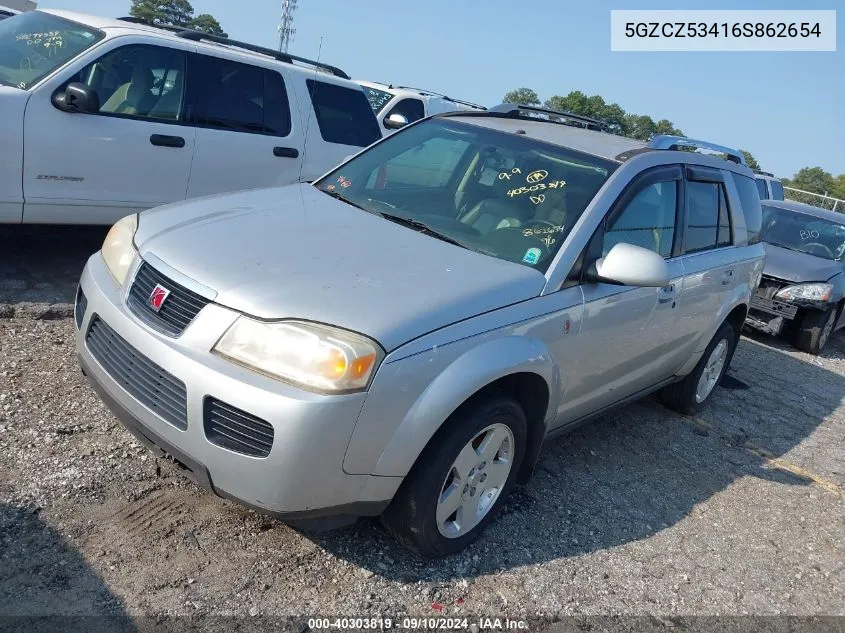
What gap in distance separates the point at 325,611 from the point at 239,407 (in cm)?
85

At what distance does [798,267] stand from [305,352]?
7986 mm

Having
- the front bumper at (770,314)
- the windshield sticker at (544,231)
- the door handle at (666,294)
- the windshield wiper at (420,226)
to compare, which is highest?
the windshield sticker at (544,231)

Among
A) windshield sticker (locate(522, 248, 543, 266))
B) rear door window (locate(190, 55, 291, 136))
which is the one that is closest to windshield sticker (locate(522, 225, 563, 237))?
windshield sticker (locate(522, 248, 543, 266))

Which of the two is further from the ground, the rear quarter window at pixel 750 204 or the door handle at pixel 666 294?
the rear quarter window at pixel 750 204

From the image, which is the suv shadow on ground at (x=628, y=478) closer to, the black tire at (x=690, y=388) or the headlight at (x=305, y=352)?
the black tire at (x=690, y=388)

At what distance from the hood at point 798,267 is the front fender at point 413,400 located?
6.97 m

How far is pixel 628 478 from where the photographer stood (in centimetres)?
456

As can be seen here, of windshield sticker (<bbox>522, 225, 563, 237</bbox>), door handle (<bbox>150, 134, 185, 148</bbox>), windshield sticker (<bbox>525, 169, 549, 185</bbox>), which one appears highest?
windshield sticker (<bbox>525, 169, 549, 185</bbox>)

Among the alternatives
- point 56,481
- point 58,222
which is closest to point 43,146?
point 58,222

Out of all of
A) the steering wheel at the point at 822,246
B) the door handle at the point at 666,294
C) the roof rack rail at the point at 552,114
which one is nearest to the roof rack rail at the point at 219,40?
the roof rack rail at the point at 552,114

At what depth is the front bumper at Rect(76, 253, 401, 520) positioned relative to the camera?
2621 millimetres

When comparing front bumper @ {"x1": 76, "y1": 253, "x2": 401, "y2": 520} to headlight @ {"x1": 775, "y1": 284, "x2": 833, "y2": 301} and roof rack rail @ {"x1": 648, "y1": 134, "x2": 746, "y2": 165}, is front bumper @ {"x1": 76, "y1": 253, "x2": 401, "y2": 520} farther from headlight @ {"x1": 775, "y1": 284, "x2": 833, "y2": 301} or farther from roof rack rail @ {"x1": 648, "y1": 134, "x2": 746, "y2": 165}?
headlight @ {"x1": 775, "y1": 284, "x2": 833, "y2": 301}

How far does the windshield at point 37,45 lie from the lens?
5.46 metres

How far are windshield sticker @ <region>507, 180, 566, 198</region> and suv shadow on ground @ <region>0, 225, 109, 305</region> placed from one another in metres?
3.17
